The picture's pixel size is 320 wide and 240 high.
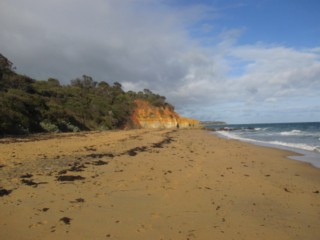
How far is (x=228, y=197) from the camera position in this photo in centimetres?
651

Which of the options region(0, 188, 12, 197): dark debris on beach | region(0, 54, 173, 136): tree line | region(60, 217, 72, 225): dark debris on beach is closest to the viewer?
region(60, 217, 72, 225): dark debris on beach

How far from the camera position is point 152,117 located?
244ft

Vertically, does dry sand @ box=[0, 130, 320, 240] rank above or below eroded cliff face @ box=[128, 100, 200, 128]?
below

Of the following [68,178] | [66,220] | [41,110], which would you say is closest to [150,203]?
[66,220]

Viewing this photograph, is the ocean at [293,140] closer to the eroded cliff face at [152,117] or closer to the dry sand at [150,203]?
the dry sand at [150,203]

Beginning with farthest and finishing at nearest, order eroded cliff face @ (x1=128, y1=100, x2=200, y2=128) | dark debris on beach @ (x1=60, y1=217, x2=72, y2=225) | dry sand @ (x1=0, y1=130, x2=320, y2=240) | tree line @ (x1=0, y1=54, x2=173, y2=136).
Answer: eroded cliff face @ (x1=128, y1=100, x2=200, y2=128)
tree line @ (x1=0, y1=54, x2=173, y2=136)
dark debris on beach @ (x1=60, y1=217, x2=72, y2=225)
dry sand @ (x1=0, y1=130, x2=320, y2=240)

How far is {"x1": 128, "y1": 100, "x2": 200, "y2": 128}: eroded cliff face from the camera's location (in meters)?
69.2

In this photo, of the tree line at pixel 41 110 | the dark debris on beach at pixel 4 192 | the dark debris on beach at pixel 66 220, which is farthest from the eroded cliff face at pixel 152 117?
the dark debris on beach at pixel 66 220

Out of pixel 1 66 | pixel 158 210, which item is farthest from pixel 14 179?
pixel 1 66

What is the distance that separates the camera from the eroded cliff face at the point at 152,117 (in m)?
69.2

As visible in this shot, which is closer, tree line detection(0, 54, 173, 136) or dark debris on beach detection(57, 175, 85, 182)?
dark debris on beach detection(57, 175, 85, 182)

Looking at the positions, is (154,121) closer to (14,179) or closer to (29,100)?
(29,100)

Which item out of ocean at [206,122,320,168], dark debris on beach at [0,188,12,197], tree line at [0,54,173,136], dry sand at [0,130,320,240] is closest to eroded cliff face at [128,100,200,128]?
tree line at [0,54,173,136]

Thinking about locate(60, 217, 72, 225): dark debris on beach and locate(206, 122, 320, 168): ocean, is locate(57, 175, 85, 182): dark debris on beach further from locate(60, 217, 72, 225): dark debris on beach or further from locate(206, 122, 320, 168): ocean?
locate(206, 122, 320, 168): ocean
